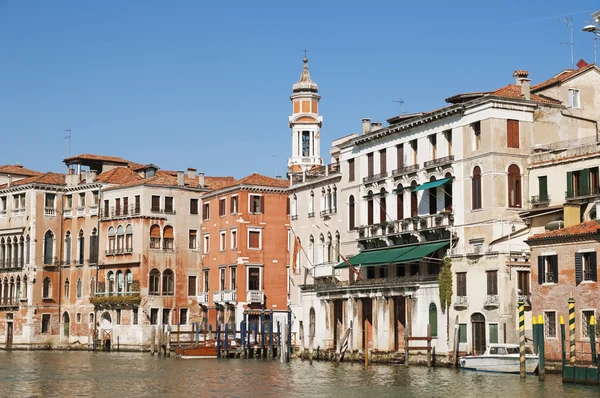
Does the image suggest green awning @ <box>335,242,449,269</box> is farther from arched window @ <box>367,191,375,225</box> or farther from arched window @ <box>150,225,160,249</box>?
arched window @ <box>150,225,160,249</box>

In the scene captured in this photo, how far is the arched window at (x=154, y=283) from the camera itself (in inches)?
3017

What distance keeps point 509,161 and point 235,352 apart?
22.9 m

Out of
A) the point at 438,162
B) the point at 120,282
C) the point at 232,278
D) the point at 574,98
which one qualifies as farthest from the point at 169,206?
the point at 574,98

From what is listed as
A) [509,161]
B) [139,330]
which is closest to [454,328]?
[509,161]

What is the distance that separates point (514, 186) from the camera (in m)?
50.2

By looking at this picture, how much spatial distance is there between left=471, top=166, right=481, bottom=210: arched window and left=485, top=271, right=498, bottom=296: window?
3968mm

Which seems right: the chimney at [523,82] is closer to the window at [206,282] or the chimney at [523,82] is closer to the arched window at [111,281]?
the window at [206,282]

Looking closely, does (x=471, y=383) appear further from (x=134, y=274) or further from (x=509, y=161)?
(x=134, y=274)

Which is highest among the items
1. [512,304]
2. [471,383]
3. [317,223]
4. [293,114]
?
[293,114]

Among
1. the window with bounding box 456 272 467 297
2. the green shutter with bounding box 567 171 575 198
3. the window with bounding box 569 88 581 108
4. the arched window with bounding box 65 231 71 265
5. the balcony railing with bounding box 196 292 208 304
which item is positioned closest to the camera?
the green shutter with bounding box 567 171 575 198

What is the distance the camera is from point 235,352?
65125 mm

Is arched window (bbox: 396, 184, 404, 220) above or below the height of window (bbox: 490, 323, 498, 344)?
above

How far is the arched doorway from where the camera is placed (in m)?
48.0

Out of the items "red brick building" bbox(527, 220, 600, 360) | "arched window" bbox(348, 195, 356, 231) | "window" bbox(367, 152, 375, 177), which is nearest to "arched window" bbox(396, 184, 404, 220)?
"window" bbox(367, 152, 375, 177)
